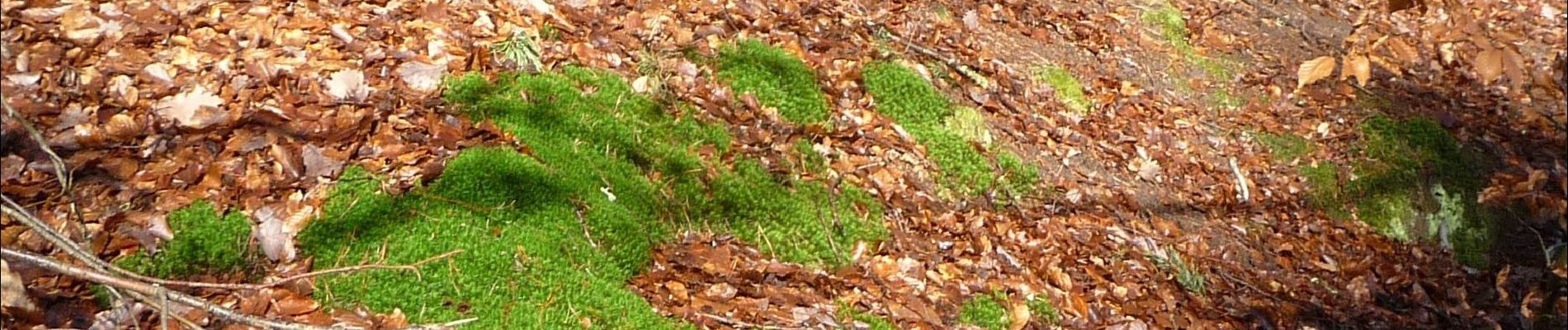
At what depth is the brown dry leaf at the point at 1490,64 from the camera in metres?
2.40

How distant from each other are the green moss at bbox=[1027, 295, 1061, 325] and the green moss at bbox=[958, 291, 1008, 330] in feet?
0.51

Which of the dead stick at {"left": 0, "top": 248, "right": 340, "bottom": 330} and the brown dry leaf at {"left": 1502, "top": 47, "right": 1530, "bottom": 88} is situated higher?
the brown dry leaf at {"left": 1502, "top": 47, "right": 1530, "bottom": 88}

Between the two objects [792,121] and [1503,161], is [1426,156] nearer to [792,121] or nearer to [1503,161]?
[1503,161]

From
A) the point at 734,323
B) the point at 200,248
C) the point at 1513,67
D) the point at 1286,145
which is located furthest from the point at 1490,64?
the point at 1286,145

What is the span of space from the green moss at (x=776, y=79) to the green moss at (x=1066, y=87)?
77.1 inches

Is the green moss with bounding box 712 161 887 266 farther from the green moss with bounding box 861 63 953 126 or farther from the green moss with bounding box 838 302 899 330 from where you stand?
the green moss with bounding box 861 63 953 126

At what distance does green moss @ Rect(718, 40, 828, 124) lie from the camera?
512 centimetres

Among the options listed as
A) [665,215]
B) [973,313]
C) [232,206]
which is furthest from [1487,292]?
[232,206]

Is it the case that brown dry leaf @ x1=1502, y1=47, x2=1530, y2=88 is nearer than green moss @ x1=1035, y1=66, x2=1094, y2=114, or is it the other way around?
brown dry leaf @ x1=1502, y1=47, x2=1530, y2=88

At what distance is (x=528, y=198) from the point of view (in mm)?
3709

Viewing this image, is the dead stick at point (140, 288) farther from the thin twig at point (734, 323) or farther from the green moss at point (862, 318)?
the green moss at point (862, 318)

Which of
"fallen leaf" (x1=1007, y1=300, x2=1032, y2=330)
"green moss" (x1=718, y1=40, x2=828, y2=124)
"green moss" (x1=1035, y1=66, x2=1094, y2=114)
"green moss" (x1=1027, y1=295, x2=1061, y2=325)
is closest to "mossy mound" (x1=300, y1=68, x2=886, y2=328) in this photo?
"green moss" (x1=718, y1=40, x2=828, y2=124)

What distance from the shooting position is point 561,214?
Result: 3.73 m

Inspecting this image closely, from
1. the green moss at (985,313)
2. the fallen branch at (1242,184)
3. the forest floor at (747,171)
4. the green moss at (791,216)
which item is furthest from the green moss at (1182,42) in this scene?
the green moss at (791,216)
